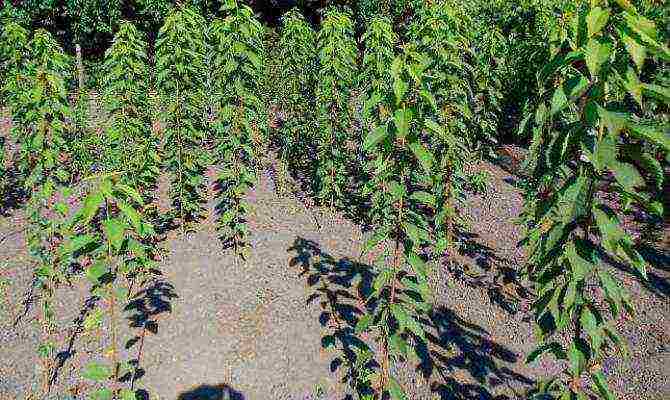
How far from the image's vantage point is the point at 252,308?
677cm

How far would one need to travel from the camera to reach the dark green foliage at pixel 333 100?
8969mm

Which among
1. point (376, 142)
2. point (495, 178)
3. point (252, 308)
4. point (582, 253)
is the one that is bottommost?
point (495, 178)

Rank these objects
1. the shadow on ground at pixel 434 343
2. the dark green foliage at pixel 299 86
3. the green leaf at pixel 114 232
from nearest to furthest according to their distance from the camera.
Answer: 1. the green leaf at pixel 114 232
2. the shadow on ground at pixel 434 343
3. the dark green foliage at pixel 299 86

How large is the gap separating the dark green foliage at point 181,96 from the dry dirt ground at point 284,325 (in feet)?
2.89

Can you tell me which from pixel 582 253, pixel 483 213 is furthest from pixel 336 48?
pixel 582 253

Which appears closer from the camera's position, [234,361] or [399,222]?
[399,222]

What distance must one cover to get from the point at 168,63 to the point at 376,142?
17.4 feet

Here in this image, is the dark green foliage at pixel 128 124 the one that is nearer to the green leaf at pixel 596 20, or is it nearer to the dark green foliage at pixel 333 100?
the dark green foliage at pixel 333 100

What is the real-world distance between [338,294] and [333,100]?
358 cm

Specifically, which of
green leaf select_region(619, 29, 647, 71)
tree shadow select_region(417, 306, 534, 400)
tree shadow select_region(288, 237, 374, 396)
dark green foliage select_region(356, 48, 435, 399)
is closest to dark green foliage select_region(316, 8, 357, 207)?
tree shadow select_region(288, 237, 374, 396)

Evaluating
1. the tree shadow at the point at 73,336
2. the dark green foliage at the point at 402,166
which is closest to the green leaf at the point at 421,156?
the dark green foliage at the point at 402,166

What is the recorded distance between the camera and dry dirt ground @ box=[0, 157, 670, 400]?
18.6 ft

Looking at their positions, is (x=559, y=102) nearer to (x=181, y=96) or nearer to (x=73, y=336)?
(x=73, y=336)

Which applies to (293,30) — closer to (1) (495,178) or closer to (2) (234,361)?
(1) (495,178)
